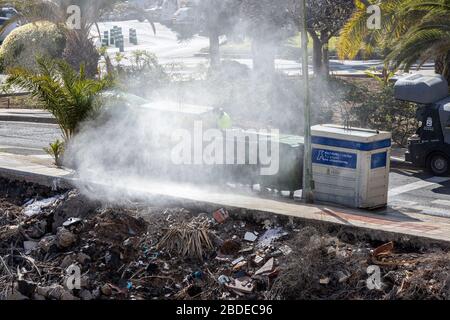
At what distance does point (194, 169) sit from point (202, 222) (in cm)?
280

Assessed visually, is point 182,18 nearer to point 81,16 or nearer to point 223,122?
point 81,16

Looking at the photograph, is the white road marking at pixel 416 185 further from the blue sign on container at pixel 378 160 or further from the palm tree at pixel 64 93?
the palm tree at pixel 64 93

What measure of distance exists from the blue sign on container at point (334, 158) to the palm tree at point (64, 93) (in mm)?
4125

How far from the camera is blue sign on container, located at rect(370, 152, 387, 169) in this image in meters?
12.8

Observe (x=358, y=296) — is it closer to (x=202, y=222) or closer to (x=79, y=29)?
(x=202, y=222)

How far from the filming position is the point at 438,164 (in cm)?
1689

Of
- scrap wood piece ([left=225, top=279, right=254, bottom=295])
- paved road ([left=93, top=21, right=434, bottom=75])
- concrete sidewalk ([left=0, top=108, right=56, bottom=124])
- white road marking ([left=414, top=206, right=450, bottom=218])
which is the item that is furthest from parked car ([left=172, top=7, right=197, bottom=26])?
scrap wood piece ([left=225, top=279, right=254, bottom=295])

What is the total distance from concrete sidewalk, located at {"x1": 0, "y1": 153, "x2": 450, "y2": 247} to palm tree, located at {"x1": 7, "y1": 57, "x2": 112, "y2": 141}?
93 cm

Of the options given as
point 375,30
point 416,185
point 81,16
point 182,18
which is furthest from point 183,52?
point 416,185

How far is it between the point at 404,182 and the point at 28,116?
39.8 ft

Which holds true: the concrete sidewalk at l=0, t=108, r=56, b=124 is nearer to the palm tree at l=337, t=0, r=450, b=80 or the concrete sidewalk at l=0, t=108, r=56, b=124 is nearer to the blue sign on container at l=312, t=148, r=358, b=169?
the palm tree at l=337, t=0, r=450, b=80

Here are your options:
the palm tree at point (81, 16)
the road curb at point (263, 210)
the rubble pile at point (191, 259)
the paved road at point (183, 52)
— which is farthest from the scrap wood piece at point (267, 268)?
the palm tree at point (81, 16)

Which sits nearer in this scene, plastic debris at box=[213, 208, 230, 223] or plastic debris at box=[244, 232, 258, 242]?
plastic debris at box=[244, 232, 258, 242]

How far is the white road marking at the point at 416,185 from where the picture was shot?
15438 mm
